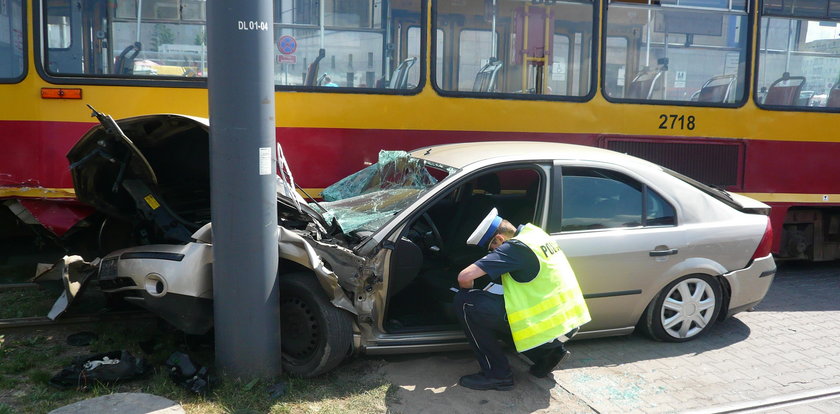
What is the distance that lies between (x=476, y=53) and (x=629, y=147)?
179 centimetres

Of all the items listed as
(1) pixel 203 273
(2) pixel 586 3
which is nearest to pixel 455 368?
(1) pixel 203 273

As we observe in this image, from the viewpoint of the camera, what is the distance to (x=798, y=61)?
24.4ft

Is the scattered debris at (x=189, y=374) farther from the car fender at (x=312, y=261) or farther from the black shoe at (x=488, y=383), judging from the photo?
the black shoe at (x=488, y=383)

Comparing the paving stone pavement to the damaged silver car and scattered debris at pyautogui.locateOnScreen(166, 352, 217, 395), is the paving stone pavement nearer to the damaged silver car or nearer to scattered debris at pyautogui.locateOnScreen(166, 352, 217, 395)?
the damaged silver car

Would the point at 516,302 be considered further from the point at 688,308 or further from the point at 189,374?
the point at 189,374

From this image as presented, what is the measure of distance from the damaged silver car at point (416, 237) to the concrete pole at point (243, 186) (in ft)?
0.71

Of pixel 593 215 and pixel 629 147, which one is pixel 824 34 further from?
pixel 593 215

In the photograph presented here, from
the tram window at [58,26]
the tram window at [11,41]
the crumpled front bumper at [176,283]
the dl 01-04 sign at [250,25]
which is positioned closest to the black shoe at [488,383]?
the crumpled front bumper at [176,283]

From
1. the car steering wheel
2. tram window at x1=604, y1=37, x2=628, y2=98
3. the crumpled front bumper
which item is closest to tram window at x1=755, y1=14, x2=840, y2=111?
tram window at x1=604, y1=37, x2=628, y2=98

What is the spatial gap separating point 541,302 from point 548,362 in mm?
456

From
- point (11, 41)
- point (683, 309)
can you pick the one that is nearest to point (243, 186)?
point (11, 41)

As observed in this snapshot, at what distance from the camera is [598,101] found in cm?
696

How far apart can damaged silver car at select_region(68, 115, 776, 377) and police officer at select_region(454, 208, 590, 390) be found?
310mm

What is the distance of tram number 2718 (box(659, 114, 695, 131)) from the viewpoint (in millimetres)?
7141
